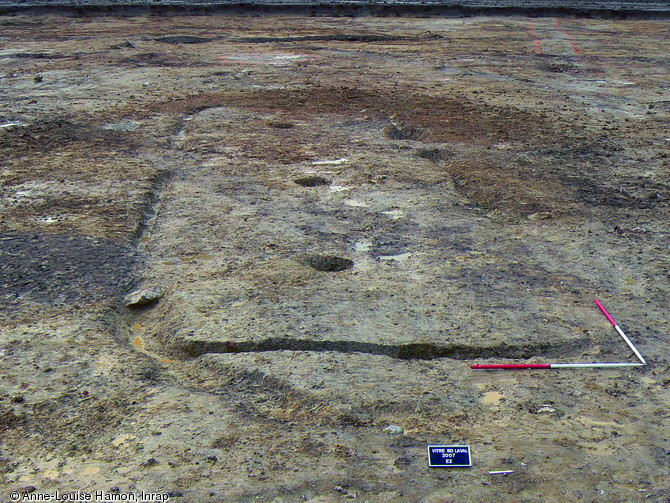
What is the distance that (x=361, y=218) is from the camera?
4887 millimetres

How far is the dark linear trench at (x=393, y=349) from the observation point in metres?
3.31

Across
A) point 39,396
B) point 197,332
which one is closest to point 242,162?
point 197,332

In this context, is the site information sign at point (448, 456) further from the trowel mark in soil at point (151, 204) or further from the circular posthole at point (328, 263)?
the trowel mark in soil at point (151, 204)

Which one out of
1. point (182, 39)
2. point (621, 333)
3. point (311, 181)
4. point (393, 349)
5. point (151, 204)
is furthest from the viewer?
point (182, 39)

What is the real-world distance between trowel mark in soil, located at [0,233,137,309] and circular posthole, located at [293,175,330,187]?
1660mm

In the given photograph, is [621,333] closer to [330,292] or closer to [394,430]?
[394,430]

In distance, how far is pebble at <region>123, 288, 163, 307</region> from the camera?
12.4 feet

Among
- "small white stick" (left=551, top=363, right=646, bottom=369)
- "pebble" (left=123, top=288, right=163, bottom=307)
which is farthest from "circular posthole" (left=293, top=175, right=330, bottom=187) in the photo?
"small white stick" (left=551, top=363, right=646, bottom=369)

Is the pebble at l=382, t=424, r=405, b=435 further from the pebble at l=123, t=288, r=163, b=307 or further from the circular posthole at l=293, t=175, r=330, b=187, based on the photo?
the circular posthole at l=293, t=175, r=330, b=187

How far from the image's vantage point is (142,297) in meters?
3.82

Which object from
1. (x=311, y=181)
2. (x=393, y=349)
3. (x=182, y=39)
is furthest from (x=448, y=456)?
(x=182, y=39)

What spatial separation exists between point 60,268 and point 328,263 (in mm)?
1655

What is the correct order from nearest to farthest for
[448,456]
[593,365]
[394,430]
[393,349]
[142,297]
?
1. [448,456]
2. [394,430]
3. [593,365]
4. [393,349]
5. [142,297]

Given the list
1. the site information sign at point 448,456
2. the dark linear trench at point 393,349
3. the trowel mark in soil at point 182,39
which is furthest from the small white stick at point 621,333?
the trowel mark in soil at point 182,39
